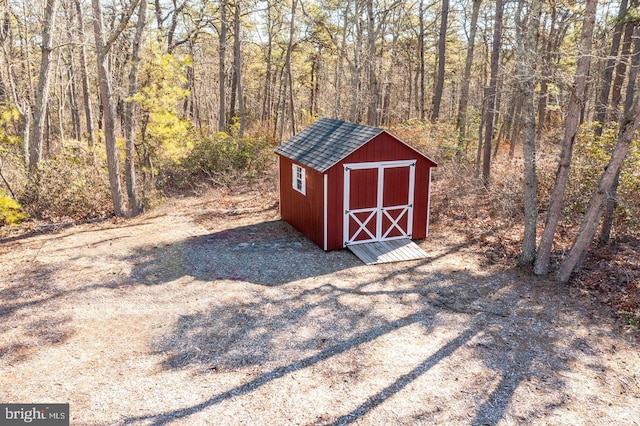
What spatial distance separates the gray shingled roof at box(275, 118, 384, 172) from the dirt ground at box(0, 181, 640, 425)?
232 cm

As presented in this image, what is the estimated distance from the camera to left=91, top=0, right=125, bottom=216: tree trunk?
39.0ft

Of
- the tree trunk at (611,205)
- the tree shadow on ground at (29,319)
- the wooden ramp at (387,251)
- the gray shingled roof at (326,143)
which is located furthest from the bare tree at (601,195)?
the tree shadow on ground at (29,319)

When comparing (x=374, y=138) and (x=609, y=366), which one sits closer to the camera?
(x=609, y=366)

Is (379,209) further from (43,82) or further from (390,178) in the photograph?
(43,82)

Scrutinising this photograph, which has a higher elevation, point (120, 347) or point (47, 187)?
point (47, 187)

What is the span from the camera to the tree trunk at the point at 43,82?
12.7m

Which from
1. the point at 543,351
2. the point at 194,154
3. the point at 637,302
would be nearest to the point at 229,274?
the point at 543,351

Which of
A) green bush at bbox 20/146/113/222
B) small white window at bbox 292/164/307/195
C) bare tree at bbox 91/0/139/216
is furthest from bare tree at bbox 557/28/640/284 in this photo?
green bush at bbox 20/146/113/222

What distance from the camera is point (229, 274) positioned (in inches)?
394

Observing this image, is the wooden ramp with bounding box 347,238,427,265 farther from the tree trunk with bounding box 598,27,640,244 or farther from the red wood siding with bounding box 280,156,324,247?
the tree trunk with bounding box 598,27,640,244

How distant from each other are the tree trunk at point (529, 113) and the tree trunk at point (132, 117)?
30.4ft

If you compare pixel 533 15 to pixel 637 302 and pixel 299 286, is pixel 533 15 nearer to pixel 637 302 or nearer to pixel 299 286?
pixel 637 302

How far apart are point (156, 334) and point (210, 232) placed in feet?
18.6

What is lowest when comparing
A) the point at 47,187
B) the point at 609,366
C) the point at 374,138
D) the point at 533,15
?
the point at 609,366
